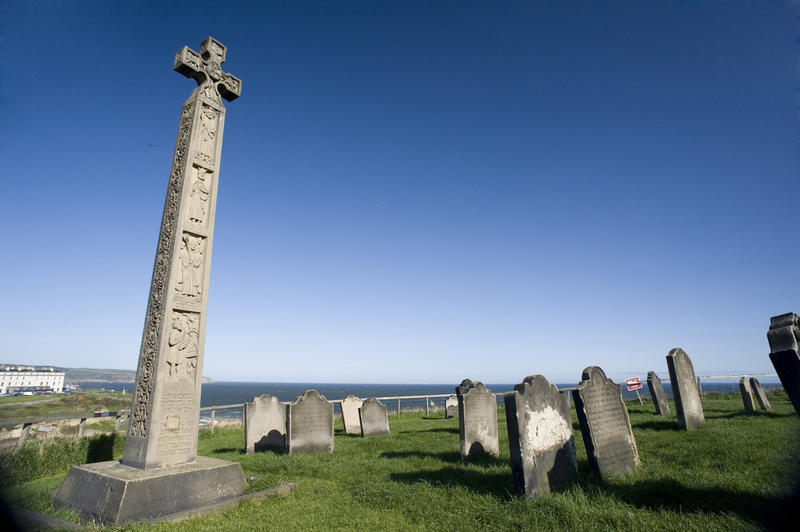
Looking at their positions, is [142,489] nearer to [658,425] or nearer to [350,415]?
[350,415]

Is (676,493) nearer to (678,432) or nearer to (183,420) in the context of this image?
(678,432)

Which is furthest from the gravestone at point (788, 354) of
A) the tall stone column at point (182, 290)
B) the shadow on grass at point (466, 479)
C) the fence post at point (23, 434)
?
the fence post at point (23, 434)

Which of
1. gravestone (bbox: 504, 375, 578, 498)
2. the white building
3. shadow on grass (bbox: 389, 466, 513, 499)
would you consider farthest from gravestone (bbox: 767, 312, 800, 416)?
the white building

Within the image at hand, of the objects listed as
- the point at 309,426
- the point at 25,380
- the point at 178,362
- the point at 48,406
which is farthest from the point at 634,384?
the point at 25,380

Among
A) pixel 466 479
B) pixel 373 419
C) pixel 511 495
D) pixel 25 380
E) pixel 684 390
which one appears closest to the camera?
pixel 511 495

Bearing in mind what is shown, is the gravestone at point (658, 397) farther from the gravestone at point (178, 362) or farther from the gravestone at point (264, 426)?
the gravestone at point (178, 362)

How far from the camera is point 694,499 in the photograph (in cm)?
408

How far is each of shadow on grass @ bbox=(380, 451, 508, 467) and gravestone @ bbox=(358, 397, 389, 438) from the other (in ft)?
11.7

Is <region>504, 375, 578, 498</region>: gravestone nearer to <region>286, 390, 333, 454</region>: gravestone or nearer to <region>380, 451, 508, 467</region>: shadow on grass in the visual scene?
<region>380, 451, 508, 467</region>: shadow on grass

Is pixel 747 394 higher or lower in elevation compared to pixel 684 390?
lower

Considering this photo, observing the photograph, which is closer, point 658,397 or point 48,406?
point 658,397

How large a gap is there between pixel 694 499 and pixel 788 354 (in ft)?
5.69

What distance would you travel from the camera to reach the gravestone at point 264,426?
30.9 ft

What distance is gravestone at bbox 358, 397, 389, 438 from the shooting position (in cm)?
1189
